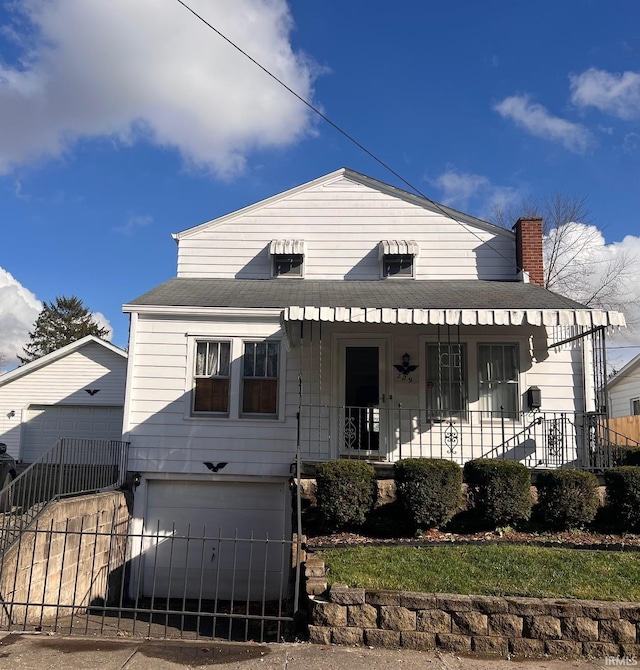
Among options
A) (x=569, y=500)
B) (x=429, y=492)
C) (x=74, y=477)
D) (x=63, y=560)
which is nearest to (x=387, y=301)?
(x=429, y=492)

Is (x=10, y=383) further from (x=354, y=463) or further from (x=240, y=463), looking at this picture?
(x=354, y=463)

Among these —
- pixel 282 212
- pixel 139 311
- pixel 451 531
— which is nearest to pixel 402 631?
pixel 451 531

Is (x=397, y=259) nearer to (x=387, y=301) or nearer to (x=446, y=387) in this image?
(x=387, y=301)

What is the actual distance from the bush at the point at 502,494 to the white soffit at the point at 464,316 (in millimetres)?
2166

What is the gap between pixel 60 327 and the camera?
46.5 metres

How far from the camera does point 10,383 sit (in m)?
18.5

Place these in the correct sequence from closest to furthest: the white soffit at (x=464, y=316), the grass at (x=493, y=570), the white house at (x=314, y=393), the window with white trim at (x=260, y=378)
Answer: the grass at (x=493, y=570) < the white soffit at (x=464, y=316) < the white house at (x=314, y=393) < the window with white trim at (x=260, y=378)

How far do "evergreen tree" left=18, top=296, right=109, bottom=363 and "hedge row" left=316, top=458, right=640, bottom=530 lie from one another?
41479 millimetres

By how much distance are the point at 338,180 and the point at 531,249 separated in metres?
4.61

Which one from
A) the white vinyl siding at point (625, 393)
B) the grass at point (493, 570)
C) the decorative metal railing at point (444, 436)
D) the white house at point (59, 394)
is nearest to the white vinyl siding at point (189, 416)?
the decorative metal railing at point (444, 436)

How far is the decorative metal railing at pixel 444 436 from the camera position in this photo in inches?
393

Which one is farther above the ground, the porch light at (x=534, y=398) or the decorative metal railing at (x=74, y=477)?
the porch light at (x=534, y=398)

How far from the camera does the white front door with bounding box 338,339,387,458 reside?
34.1 ft

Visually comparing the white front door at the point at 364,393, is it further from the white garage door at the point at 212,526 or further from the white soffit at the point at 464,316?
the white soffit at the point at 464,316
